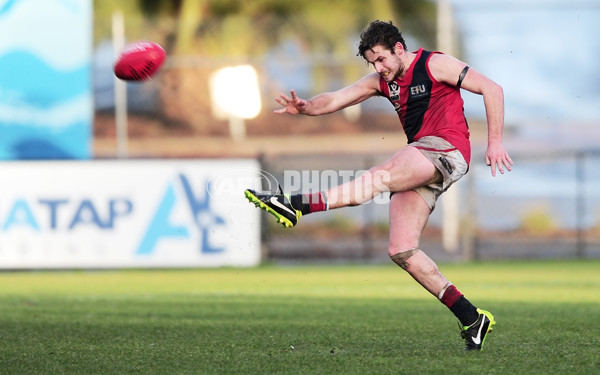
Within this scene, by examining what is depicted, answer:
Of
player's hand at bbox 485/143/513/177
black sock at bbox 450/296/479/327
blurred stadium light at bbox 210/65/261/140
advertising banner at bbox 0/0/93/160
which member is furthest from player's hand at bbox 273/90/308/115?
blurred stadium light at bbox 210/65/261/140

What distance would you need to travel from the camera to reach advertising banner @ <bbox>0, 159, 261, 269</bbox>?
14266 mm

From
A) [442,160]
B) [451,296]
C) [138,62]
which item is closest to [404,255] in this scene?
[451,296]

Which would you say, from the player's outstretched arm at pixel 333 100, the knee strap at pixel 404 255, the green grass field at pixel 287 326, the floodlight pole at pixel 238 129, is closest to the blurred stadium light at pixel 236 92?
the floodlight pole at pixel 238 129

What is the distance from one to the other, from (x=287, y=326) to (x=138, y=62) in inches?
85.5

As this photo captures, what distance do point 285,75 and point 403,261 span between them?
14666 millimetres

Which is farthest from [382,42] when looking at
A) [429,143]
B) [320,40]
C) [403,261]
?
[320,40]

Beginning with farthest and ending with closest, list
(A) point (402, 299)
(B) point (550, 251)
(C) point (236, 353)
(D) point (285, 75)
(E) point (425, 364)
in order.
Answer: (D) point (285, 75)
(B) point (550, 251)
(A) point (402, 299)
(C) point (236, 353)
(E) point (425, 364)

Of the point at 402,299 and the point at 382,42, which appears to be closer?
the point at 382,42

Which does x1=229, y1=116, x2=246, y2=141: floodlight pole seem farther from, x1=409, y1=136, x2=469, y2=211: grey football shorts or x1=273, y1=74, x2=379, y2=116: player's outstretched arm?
x1=409, y1=136, x2=469, y2=211: grey football shorts

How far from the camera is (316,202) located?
19.6 feet

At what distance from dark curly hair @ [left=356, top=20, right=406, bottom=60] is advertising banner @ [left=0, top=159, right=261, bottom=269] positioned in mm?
8262

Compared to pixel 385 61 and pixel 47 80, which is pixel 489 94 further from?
pixel 47 80

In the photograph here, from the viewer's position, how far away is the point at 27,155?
591 inches

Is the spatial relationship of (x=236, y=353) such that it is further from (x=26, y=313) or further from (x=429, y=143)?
(x=26, y=313)
